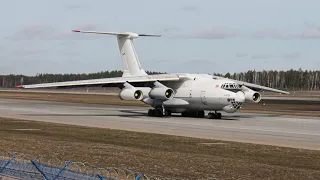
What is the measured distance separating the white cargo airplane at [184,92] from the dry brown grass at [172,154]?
1243cm

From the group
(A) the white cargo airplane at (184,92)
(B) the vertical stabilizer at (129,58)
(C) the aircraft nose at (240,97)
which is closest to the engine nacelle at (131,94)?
(A) the white cargo airplane at (184,92)

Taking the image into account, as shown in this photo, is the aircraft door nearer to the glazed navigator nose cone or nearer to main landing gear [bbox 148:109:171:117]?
the glazed navigator nose cone

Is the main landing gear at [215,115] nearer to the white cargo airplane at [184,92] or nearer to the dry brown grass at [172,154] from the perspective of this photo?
the white cargo airplane at [184,92]

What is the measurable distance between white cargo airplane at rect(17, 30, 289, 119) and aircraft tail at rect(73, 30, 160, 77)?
1.33 m

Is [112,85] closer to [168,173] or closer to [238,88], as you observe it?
[238,88]

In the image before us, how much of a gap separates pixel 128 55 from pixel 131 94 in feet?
22.3

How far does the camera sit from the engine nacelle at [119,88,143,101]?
38.8 m

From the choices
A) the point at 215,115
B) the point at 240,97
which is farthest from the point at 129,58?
the point at 240,97

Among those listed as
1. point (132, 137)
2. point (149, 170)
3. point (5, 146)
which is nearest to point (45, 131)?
point (132, 137)

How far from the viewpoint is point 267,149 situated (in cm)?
1956

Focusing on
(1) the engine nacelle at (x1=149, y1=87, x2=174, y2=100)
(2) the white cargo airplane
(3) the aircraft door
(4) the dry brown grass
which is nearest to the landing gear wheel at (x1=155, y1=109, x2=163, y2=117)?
(2) the white cargo airplane

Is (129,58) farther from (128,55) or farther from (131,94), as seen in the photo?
(131,94)

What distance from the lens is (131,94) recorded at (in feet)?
127

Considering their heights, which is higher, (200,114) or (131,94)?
(131,94)
